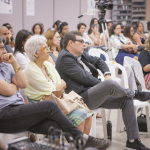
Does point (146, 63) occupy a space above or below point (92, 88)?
above

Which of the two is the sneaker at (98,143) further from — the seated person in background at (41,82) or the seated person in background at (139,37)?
the seated person in background at (139,37)

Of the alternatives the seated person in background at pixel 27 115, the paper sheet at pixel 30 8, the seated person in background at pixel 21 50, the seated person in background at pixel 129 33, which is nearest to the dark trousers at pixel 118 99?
the seated person in background at pixel 27 115

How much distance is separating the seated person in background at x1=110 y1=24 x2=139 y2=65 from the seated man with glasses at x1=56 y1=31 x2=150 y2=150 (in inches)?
113

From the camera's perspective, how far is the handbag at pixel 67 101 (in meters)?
1.97

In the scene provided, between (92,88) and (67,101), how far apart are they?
38 centimetres

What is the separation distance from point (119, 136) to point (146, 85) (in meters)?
0.77

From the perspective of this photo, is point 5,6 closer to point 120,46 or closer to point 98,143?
point 120,46

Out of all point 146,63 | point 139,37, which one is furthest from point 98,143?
point 139,37

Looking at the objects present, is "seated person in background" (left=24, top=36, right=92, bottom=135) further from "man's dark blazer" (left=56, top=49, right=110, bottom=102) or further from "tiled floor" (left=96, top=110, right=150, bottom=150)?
"tiled floor" (left=96, top=110, right=150, bottom=150)

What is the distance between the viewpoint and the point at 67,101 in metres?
2.04

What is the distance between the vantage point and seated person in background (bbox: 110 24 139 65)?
5430 mm

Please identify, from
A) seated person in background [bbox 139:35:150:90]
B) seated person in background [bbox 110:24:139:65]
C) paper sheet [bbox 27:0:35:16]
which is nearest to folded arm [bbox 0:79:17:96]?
seated person in background [bbox 139:35:150:90]

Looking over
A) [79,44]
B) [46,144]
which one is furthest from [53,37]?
[46,144]

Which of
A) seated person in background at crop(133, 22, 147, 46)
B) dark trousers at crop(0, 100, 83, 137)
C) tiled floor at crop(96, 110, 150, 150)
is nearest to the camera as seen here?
dark trousers at crop(0, 100, 83, 137)
